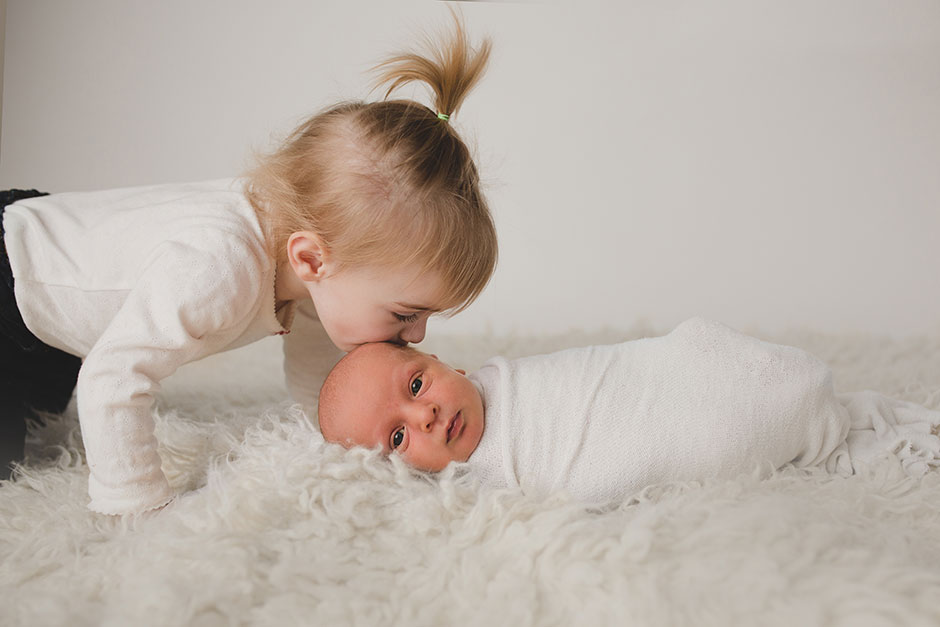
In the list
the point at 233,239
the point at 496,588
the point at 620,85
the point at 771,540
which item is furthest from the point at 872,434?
the point at 620,85

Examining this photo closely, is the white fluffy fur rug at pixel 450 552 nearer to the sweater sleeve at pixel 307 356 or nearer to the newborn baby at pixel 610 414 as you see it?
the newborn baby at pixel 610 414

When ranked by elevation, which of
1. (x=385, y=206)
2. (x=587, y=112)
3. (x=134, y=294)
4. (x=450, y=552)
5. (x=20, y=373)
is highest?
(x=587, y=112)

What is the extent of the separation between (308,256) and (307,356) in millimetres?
320

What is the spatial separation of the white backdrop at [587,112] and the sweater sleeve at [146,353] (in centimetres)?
140

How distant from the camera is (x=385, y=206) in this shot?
1.12m

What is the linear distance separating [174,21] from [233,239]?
177cm

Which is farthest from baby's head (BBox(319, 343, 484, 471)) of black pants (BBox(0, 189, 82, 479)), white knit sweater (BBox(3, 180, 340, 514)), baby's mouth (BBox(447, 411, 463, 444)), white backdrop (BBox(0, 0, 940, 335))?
Result: white backdrop (BBox(0, 0, 940, 335))

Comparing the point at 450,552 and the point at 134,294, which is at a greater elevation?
the point at 134,294

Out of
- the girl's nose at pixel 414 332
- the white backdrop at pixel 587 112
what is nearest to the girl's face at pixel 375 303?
the girl's nose at pixel 414 332

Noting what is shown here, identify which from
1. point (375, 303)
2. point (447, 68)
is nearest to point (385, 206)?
point (375, 303)

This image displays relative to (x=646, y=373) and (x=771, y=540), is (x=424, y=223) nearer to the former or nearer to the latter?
(x=646, y=373)

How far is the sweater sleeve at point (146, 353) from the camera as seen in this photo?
1.01m

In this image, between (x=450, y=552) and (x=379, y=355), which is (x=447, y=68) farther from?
(x=450, y=552)

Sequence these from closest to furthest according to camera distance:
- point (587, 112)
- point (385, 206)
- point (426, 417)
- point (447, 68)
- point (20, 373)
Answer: point (426, 417), point (385, 206), point (447, 68), point (20, 373), point (587, 112)
